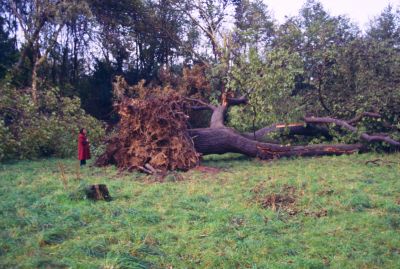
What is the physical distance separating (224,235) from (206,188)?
2.79 meters

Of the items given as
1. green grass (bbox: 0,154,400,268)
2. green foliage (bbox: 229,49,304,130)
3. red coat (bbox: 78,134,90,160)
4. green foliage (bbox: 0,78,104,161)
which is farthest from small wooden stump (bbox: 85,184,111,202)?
green foliage (bbox: 229,49,304,130)

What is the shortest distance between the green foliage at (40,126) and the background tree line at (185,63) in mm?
31

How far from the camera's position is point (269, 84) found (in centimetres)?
1203

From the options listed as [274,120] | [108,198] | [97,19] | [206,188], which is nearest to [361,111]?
[274,120]

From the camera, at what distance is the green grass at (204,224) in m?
4.60

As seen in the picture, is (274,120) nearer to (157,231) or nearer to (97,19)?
(157,231)

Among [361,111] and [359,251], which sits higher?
[361,111]

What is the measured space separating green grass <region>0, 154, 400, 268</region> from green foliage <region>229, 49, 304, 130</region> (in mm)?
3521

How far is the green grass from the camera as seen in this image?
4.60 meters

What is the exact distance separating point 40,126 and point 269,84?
6368 millimetres

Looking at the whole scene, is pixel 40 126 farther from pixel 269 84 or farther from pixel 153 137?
pixel 269 84

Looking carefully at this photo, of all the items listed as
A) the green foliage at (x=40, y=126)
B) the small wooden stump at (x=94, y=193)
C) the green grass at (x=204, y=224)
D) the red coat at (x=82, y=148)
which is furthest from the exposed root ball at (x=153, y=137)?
the small wooden stump at (x=94, y=193)

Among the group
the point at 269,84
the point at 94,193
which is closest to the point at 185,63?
the point at 269,84

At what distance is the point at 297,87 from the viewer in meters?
17.8
